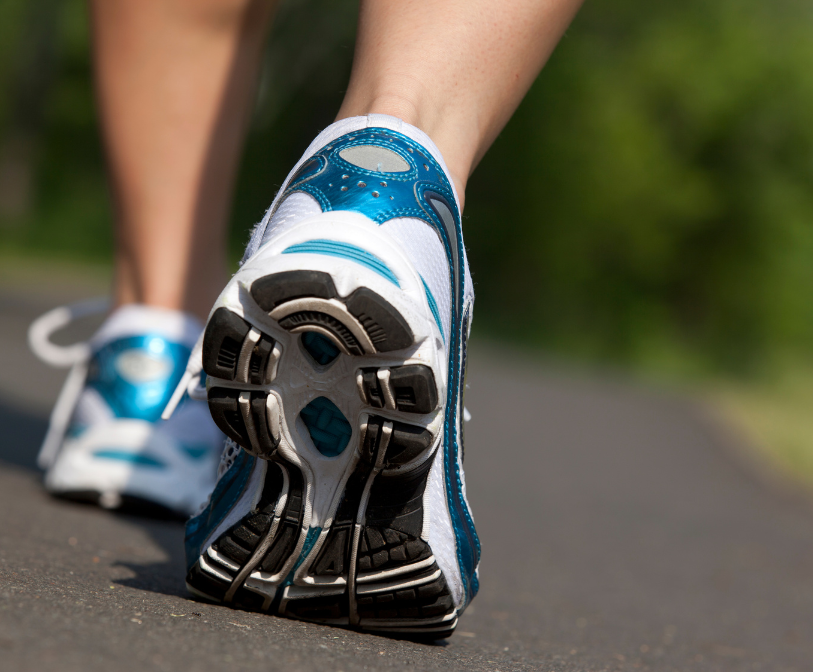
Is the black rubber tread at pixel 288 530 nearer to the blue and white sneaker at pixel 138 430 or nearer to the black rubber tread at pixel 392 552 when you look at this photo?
the black rubber tread at pixel 392 552

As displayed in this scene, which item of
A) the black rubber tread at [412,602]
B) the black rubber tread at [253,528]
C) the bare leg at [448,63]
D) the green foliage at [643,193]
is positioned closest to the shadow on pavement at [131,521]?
the black rubber tread at [253,528]

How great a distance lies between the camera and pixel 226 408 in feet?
2.51

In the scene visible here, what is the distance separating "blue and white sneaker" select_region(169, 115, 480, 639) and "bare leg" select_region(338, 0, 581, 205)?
50mm

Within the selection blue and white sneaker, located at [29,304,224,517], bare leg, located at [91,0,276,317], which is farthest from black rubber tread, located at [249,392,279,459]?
bare leg, located at [91,0,276,317]

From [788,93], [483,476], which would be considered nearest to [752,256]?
[788,93]

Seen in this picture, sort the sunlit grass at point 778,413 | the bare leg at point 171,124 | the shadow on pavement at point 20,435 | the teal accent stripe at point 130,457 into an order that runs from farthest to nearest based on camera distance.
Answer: the sunlit grass at point 778,413 → the shadow on pavement at point 20,435 → the bare leg at point 171,124 → the teal accent stripe at point 130,457

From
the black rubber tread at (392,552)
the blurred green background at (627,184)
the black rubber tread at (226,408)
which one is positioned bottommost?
the blurred green background at (627,184)

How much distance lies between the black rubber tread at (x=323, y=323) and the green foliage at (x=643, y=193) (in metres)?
13.3

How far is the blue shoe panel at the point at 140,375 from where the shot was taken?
1.44 meters

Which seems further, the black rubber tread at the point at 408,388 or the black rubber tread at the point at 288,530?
the black rubber tread at the point at 288,530

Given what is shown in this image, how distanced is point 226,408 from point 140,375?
738 millimetres

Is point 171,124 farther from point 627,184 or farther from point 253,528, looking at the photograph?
point 627,184

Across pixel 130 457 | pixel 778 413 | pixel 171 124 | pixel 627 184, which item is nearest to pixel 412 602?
pixel 130 457

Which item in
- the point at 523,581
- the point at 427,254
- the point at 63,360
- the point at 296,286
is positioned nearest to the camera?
the point at 296,286
